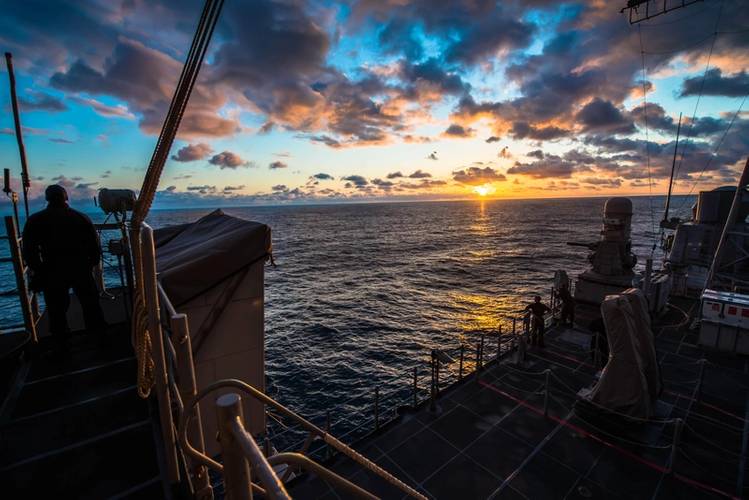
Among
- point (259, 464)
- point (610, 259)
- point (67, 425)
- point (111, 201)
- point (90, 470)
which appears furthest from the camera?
point (610, 259)

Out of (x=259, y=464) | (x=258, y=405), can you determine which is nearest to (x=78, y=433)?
(x=258, y=405)

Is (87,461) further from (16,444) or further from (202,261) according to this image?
(202,261)

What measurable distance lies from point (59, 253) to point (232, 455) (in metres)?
5.64

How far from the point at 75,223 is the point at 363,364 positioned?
18.4m

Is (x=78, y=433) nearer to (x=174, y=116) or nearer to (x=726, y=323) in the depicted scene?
(x=174, y=116)

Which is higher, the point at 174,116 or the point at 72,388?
the point at 174,116

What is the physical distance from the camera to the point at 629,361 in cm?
802

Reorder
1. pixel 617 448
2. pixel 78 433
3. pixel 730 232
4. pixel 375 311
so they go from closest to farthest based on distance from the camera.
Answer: pixel 78 433 → pixel 617 448 → pixel 730 232 → pixel 375 311

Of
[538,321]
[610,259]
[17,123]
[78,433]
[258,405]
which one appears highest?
[17,123]

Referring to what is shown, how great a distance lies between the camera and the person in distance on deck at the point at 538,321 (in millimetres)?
12984

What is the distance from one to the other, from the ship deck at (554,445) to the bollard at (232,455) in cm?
673

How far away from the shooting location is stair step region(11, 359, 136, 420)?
431cm

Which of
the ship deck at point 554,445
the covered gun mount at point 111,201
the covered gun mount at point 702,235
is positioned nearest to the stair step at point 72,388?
the covered gun mount at point 111,201

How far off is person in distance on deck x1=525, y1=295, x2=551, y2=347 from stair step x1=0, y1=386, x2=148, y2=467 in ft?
41.4
